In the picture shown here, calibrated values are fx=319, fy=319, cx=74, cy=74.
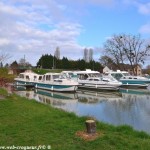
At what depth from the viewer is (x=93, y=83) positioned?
48.1 metres

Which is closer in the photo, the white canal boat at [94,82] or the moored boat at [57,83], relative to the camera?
the moored boat at [57,83]

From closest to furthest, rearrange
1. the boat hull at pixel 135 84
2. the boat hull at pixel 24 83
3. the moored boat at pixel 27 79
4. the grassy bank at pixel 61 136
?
the grassy bank at pixel 61 136 → the boat hull at pixel 135 84 → the boat hull at pixel 24 83 → the moored boat at pixel 27 79

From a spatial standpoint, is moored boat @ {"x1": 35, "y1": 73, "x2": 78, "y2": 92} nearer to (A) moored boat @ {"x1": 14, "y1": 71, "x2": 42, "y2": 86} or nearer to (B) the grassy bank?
(A) moored boat @ {"x1": 14, "y1": 71, "x2": 42, "y2": 86}

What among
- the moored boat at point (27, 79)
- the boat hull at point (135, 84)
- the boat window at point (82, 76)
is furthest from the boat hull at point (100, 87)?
the moored boat at point (27, 79)

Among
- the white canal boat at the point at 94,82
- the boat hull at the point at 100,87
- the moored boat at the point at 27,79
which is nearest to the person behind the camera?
the boat hull at the point at 100,87

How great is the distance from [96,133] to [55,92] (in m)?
33.7

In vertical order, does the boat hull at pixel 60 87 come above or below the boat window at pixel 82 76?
below

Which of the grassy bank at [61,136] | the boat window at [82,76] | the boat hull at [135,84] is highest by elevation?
the boat window at [82,76]

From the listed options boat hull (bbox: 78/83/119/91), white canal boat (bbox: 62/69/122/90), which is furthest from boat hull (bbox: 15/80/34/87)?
boat hull (bbox: 78/83/119/91)

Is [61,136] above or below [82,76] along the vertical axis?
below

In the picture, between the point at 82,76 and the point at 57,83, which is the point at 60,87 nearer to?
the point at 57,83

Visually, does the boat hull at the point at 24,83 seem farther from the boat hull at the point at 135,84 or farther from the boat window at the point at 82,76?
the boat hull at the point at 135,84

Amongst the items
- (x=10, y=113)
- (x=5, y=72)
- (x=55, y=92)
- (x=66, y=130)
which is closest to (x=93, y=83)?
(x=55, y=92)

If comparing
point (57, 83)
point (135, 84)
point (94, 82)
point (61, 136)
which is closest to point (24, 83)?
point (57, 83)
